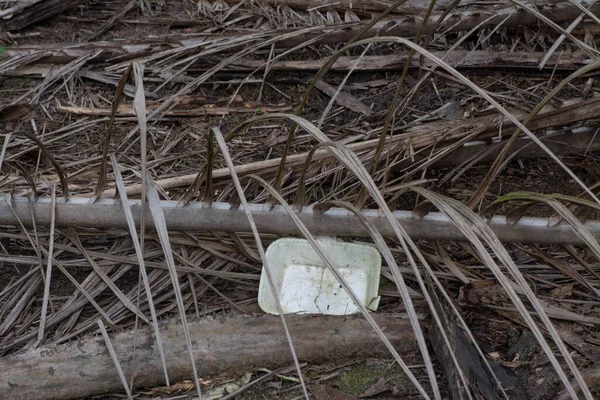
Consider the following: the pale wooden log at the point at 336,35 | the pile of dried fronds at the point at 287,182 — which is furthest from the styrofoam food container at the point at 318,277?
the pale wooden log at the point at 336,35

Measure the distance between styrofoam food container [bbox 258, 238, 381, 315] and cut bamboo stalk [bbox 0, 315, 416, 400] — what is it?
9 centimetres

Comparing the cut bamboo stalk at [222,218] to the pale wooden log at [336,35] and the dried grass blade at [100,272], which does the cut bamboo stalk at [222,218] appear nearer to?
the dried grass blade at [100,272]

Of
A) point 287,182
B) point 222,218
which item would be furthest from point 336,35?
point 222,218

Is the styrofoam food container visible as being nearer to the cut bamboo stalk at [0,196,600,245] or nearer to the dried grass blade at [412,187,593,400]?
the cut bamboo stalk at [0,196,600,245]

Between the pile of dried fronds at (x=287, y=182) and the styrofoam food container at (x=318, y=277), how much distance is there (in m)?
0.04

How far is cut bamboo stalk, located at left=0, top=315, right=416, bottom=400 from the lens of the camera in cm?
128

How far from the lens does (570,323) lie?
1385mm

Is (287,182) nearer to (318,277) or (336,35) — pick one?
(318,277)

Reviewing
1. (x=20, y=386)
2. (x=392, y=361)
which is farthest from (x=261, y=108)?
(x=20, y=386)

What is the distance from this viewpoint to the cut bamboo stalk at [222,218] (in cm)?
140

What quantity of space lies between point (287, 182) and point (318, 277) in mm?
251

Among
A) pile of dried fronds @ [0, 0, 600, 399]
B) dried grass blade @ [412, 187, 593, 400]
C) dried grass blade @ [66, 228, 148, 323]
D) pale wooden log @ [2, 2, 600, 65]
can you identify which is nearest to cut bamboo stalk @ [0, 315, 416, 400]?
pile of dried fronds @ [0, 0, 600, 399]

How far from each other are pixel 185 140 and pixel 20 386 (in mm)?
802

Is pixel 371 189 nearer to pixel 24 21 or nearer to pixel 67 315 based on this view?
pixel 67 315
